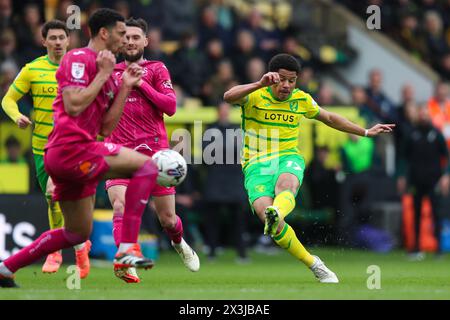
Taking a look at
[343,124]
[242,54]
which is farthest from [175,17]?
[343,124]

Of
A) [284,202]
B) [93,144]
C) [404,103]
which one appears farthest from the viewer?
[404,103]

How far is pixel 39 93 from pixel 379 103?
10.3 metres

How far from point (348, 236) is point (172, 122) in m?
3.59

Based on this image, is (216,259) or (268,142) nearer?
(268,142)

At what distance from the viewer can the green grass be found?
32.9ft

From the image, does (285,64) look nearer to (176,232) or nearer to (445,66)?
(176,232)

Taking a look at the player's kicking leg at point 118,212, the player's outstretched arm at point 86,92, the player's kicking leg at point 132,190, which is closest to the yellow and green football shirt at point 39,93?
the player's kicking leg at point 118,212

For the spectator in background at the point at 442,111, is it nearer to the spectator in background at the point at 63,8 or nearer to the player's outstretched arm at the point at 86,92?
the spectator in background at the point at 63,8

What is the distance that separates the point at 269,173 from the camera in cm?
1222

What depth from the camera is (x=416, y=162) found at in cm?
1903

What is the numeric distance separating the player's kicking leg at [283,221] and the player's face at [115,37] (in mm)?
2378

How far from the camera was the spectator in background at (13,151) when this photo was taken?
16.8 meters

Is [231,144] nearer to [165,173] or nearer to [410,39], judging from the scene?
[165,173]
